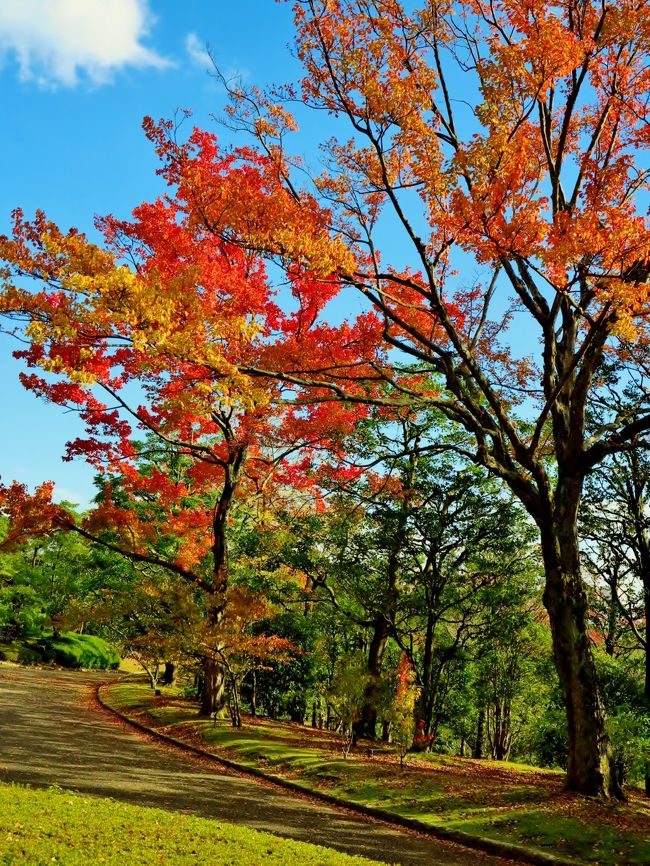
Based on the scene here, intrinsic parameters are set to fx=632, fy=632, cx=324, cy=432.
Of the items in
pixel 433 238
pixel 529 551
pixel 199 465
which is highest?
pixel 433 238

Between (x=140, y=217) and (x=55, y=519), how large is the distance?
22.8 feet

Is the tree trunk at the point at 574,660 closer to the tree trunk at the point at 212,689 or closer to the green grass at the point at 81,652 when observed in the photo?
the tree trunk at the point at 212,689

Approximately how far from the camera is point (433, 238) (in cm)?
934

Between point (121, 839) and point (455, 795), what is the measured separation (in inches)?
219

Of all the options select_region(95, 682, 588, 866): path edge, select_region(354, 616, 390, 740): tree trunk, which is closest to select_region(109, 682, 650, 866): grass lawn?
select_region(95, 682, 588, 866): path edge

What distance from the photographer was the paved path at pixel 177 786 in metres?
6.86

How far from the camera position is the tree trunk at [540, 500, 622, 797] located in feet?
28.7

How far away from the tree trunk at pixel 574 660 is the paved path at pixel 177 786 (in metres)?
2.59

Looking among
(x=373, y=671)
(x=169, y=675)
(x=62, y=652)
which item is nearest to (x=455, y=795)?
(x=373, y=671)

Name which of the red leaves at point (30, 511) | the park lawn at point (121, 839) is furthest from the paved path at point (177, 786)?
the red leaves at point (30, 511)

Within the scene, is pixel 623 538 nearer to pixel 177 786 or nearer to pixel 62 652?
pixel 177 786

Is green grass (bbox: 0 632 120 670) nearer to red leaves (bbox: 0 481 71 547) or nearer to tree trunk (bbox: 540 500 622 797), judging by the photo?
red leaves (bbox: 0 481 71 547)

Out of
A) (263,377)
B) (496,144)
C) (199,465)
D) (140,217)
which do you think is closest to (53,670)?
(199,465)

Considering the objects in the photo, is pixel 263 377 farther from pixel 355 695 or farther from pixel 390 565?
pixel 390 565
